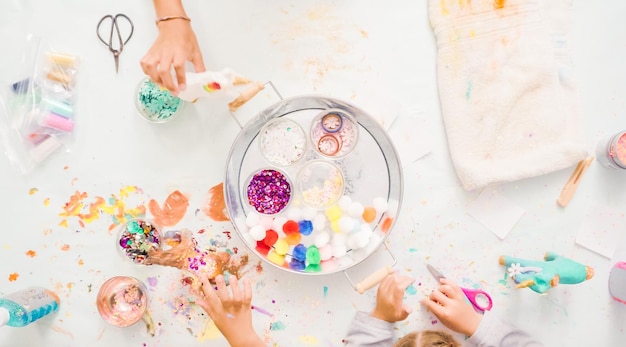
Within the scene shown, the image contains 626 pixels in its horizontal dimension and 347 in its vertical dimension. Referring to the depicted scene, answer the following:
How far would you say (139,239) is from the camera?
1099 mm

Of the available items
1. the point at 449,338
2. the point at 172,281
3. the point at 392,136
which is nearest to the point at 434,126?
the point at 392,136

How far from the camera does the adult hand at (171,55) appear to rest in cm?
91

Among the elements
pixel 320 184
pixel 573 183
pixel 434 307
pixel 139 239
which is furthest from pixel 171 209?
pixel 573 183

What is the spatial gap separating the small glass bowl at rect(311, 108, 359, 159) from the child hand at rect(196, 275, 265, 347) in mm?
330

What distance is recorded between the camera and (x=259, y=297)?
3.73ft

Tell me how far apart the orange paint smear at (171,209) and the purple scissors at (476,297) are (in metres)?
0.57

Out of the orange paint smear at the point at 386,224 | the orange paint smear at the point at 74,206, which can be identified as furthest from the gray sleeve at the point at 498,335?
the orange paint smear at the point at 74,206

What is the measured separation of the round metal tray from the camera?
3.52 feet

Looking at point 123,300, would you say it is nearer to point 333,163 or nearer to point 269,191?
point 269,191

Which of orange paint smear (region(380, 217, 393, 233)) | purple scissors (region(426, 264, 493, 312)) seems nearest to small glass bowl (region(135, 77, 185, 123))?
orange paint smear (region(380, 217, 393, 233))

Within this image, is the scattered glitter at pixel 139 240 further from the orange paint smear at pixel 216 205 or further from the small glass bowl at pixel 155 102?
the small glass bowl at pixel 155 102

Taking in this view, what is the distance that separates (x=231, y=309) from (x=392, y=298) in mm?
343

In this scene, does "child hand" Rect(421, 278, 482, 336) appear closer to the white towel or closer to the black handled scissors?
the white towel

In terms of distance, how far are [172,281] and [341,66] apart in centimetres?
62
